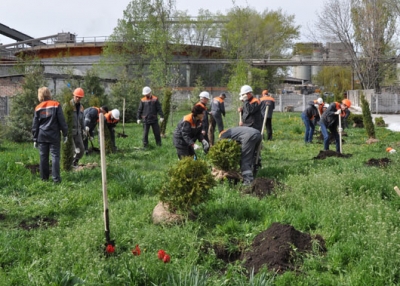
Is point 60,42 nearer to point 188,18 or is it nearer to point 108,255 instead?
point 188,18

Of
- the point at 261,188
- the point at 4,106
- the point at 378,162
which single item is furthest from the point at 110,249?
the point at 4,106

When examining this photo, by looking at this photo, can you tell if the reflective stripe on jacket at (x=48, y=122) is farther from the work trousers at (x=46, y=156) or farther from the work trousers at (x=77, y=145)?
the work trousers at (x=77, y=145)

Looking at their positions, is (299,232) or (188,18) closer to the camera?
(299,232)

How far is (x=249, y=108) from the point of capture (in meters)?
9.97

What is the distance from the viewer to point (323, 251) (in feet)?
15.6

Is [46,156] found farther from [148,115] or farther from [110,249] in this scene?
[148,115]

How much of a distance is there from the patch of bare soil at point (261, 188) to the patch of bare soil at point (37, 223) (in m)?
2.90

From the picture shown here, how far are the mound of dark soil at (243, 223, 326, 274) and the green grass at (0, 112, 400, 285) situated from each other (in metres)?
0.12

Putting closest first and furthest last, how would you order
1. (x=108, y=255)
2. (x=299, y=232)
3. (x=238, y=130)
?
(x=108, y=255) → (x=299, y=232) → (x=238, y=130)

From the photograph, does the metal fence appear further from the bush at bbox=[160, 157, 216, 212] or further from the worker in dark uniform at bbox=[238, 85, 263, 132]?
the bush at bbox=[160, 157, 216, 212]

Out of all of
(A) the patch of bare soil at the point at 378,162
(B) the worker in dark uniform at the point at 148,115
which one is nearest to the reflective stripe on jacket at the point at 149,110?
(B) the worker in dark uniform at the point at 148,115

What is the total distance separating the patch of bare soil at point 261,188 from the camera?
6.80 meters

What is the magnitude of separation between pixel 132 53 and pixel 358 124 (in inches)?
1058

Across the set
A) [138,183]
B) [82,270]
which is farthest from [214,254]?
[138,183]
